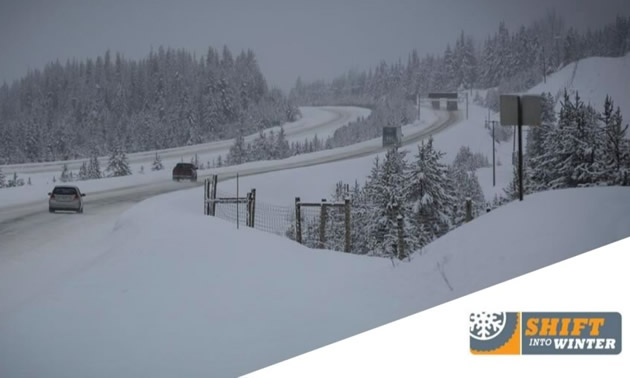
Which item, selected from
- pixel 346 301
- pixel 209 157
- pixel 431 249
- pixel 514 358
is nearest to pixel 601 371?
pixel 514 358

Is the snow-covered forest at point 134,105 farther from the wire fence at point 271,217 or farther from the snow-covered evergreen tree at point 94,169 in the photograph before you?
the wire fence at point 271,217

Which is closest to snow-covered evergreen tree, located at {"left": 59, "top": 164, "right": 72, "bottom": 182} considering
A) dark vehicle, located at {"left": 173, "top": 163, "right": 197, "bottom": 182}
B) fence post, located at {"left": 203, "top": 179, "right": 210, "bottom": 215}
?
dark vehicle, located at {"left": 173, "top": 163, "right": 197, "bottom": 182}

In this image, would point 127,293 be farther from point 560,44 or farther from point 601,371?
point 560,44

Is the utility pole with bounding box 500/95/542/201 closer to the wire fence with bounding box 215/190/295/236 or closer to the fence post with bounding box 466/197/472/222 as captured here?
the fence post with bounding box 466/197/472/222

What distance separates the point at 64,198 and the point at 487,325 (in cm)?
722

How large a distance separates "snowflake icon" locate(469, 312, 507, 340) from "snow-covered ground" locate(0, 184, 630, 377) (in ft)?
Result: 1.68

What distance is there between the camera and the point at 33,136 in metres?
9.41

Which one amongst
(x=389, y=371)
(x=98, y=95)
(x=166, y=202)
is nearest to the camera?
(x=389, y=371)

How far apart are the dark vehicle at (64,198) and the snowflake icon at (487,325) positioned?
6.58 m

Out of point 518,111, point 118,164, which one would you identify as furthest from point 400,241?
point 118,164

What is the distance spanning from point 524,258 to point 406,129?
17.1ft

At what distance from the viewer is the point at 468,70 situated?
1143 centimetres

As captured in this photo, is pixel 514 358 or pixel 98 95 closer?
pixel 514 358

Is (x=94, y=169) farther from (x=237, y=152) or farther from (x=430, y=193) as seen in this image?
(x=430, y=193)
